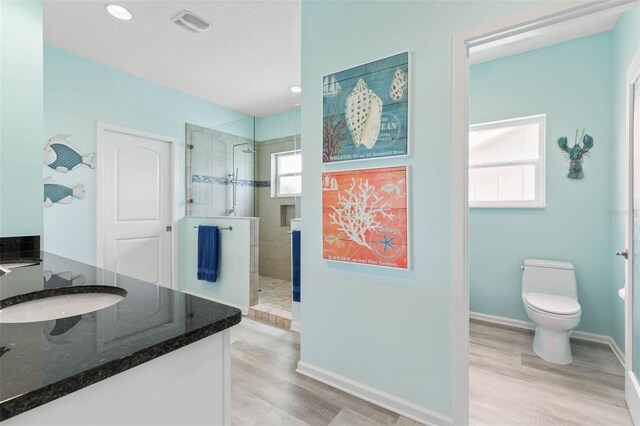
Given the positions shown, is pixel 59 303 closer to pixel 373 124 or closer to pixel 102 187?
pixel 373 124

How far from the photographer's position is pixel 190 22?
238cm

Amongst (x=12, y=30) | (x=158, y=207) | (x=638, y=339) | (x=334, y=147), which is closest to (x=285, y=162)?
(x=158, y=207)

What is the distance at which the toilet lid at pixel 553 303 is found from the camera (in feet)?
7.10

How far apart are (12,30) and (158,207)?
2.11 m

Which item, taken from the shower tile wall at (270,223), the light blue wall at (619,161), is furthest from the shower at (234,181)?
the light blue wall at (619,161)

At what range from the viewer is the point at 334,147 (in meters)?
1.90

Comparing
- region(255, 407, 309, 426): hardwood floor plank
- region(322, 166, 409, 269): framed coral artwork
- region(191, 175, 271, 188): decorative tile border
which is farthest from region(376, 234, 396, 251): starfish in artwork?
region(191, 175, 271, 188): decorative tile border

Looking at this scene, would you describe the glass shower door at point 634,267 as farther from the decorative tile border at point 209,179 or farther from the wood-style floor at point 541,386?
the decorative tile border at point 209,179

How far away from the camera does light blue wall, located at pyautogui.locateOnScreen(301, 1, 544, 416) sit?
1.55 metres

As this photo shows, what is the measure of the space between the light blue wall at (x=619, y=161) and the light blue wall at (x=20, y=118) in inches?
149

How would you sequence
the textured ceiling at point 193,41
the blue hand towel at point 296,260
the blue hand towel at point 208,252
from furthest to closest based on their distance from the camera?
the blue hand towel at point 208,252 → the blue hand towel at point 296,260 → the textured ceiling at point 193,41

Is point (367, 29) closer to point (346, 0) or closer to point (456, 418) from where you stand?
point (346, 0)

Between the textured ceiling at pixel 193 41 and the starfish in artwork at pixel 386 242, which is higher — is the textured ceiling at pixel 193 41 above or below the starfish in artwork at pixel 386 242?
above

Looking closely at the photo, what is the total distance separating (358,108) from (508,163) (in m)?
1.94
